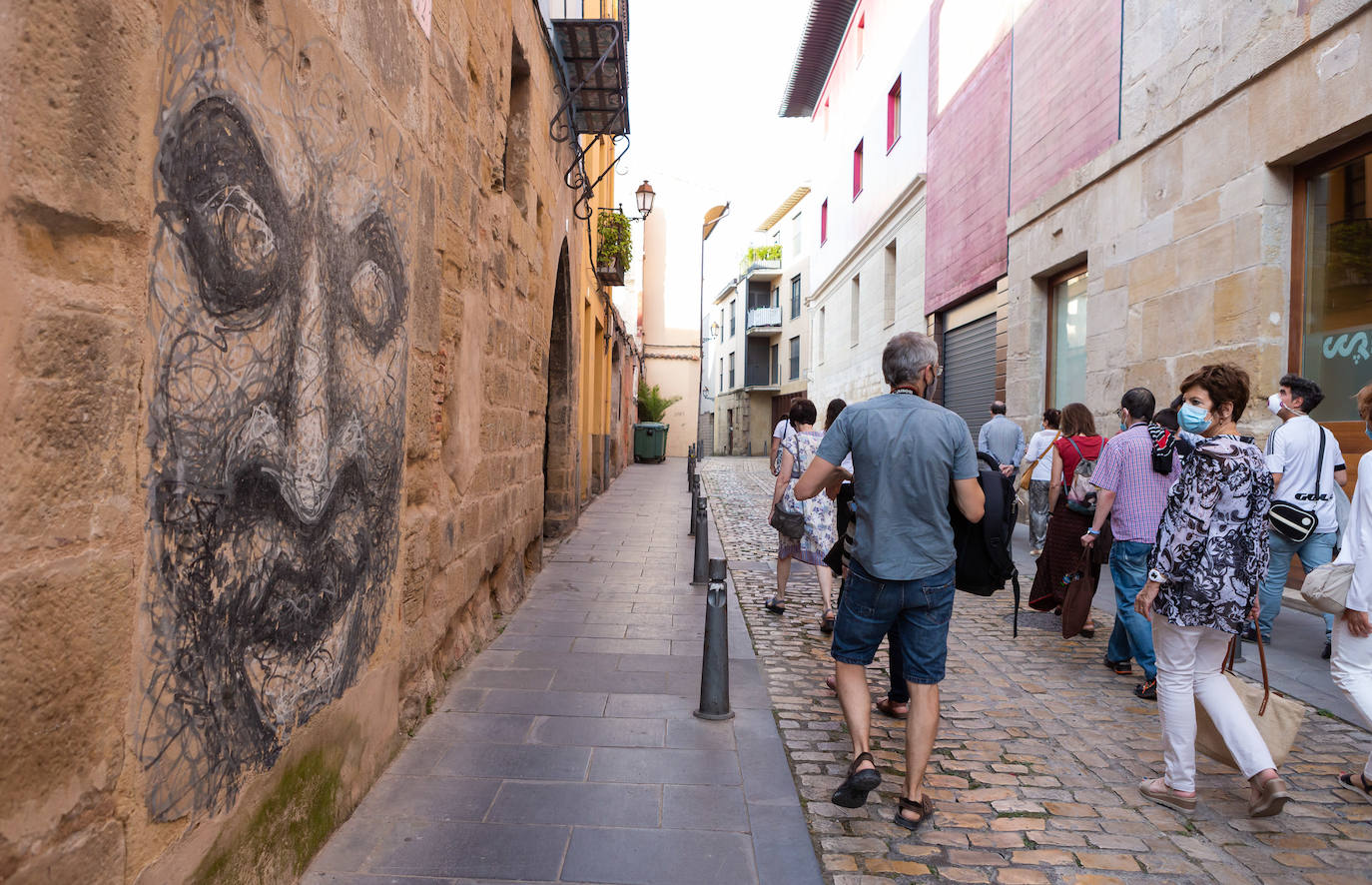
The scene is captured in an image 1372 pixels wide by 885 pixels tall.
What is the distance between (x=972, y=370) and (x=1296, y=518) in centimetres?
954

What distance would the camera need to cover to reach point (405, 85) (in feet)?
11.5

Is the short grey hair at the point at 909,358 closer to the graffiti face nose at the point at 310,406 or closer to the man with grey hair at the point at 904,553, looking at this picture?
the man with grey hair at the point at 904,553

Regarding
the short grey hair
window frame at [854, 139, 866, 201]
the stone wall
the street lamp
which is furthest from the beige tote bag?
window frame at [854, 139, 866, 201]

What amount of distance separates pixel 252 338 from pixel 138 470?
1.86ft

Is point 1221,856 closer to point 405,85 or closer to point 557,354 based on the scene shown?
point 405,85

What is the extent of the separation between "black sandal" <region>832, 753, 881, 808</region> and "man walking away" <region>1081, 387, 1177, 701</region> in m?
2.44

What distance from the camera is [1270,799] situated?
3.23 meters

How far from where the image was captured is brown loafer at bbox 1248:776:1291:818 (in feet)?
10.6

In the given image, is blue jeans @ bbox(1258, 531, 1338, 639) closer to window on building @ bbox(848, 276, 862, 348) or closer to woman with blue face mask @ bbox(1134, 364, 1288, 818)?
woman with blue face mask @ bbox(1134, 364, 1288, 818)

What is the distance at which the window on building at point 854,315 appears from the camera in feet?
76.2

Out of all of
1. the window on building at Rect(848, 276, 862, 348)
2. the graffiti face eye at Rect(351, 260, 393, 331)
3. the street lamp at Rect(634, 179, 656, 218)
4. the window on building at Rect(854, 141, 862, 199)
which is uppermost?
the window on building at Rect(854, 141, 862, 199)

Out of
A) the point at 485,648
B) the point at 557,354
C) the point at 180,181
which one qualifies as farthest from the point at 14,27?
the point at 557,354

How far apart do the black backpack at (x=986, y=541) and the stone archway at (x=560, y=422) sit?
625cm

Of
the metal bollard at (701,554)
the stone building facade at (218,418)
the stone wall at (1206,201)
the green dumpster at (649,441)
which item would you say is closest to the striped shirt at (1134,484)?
the stone wall at (1206,201)
